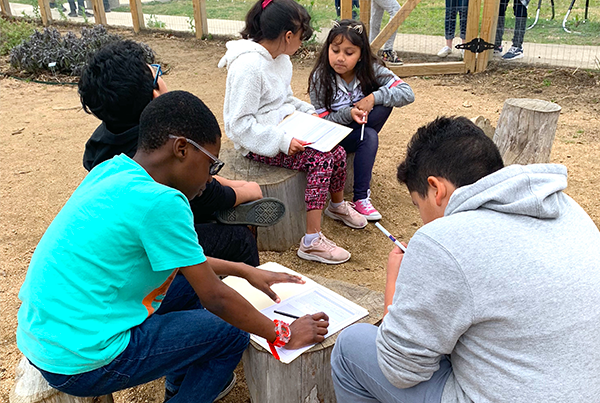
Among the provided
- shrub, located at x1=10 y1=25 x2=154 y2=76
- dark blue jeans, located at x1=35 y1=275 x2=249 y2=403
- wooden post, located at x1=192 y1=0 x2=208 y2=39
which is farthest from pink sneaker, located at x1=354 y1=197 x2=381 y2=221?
wooden post, located at x1=192 y1=0 x2=208 y2=39

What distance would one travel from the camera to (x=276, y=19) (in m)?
2.93

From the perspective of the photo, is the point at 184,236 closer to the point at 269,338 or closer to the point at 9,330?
the point at 269,338

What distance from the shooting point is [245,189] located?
2740 mm

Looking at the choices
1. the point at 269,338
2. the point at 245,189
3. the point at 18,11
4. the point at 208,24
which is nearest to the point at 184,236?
the point at 269,338

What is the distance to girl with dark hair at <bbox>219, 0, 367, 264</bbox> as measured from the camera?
295 cm

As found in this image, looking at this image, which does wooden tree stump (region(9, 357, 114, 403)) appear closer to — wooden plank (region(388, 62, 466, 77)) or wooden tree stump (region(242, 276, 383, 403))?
wooden tree stump (region(242, 276, 383, 403))

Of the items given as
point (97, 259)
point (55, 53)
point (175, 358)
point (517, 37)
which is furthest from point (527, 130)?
point (55, 53)

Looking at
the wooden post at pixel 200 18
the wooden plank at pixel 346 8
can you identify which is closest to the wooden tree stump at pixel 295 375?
the wooden plank at pixel 346 8

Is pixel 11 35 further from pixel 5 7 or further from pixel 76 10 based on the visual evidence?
pixel 5 7

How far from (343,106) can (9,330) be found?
238 cm

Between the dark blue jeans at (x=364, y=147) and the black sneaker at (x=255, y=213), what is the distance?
3.06 feet

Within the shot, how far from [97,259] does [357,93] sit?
2485mm

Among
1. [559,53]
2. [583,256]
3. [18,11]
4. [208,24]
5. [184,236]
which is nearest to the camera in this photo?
[583,256]

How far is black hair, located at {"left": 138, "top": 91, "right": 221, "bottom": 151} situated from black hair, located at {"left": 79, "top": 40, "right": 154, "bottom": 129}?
1.94 feet
